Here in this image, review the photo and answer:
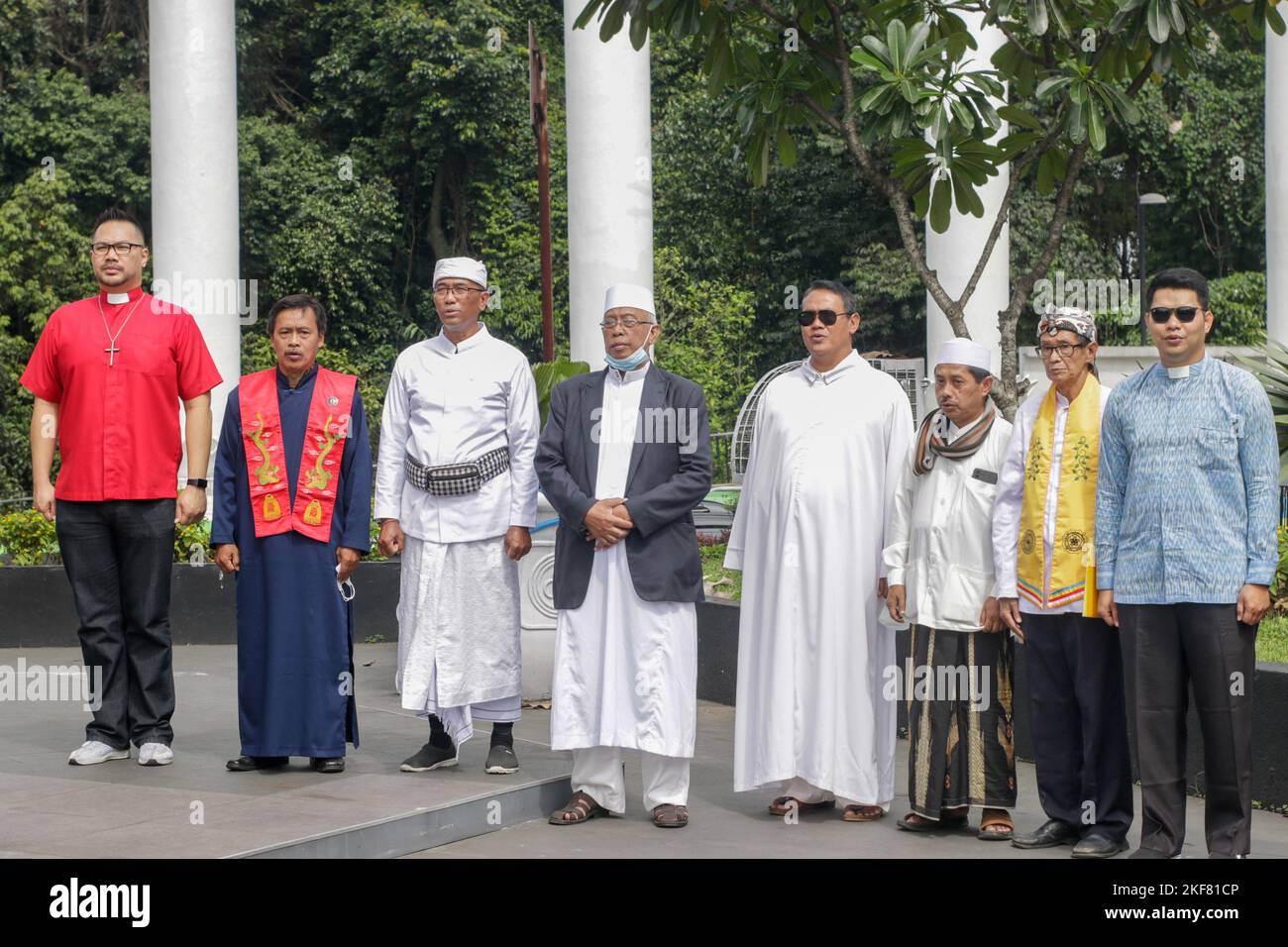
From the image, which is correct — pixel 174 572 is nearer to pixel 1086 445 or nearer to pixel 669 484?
pixel 669 484

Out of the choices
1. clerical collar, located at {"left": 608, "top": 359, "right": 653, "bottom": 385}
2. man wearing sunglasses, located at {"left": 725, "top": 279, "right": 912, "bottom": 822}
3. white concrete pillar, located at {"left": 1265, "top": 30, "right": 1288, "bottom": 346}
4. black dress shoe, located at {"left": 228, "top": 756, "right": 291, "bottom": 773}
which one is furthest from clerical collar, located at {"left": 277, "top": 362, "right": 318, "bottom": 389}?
white concrete pillar, located at {"left": 1265, "top": 30, "right": 1288, "bottom": 346}

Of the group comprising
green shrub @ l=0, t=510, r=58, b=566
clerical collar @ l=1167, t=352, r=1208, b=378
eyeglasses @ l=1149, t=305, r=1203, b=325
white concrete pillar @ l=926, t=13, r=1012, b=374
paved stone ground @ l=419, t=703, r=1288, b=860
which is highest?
white concrete pillar @ l=926, t=13, r=1012, b=374

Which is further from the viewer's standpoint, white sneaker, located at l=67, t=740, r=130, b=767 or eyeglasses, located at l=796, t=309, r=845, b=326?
white sneaker, located at l=67, t=740, r=130, b=767

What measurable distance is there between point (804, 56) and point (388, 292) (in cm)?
2615

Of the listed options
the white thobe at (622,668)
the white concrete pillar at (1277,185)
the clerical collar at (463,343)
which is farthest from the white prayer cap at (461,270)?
the white concrete pillar at (1277,185)

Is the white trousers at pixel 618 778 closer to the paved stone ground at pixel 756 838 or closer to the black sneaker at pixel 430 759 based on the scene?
the paved stone ground at pixel 756 838

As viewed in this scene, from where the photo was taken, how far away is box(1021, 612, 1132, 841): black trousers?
6.14 m

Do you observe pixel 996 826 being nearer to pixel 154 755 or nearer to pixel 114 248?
pixel 154 755

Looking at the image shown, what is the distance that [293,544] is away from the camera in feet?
23.6

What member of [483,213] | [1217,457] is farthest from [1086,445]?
[483,213]

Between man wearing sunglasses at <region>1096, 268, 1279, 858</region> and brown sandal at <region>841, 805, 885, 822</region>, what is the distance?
1.24m

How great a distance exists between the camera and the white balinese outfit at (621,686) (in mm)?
6680

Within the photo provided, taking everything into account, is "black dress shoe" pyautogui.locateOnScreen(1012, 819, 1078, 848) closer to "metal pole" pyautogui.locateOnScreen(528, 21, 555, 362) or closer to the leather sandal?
the leather sandal

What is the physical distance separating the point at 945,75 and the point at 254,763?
14.9 ft
